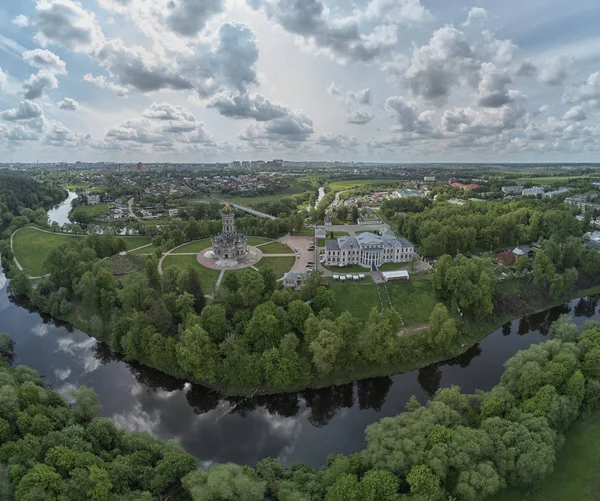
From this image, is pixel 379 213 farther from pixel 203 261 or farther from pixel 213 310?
pixel 213 310

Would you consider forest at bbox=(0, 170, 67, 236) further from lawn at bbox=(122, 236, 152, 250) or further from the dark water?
the dark water

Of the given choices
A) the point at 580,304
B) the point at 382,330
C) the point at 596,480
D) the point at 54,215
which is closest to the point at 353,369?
the point at 382,330

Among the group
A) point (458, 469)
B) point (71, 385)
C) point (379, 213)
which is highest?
point (379, 213)

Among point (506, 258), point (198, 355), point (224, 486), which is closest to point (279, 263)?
point (198, 355)

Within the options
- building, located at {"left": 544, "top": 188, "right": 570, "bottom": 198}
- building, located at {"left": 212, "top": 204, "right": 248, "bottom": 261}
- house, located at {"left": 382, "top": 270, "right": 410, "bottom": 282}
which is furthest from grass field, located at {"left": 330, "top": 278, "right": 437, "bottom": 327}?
building, located at {"left": 544, "top": 188, "right": 570, "bottom": 198}

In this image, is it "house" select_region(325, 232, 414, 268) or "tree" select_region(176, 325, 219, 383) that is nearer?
"tree" select_region(176, 325, 219, 383)

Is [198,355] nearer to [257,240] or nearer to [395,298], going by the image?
[395,298]
